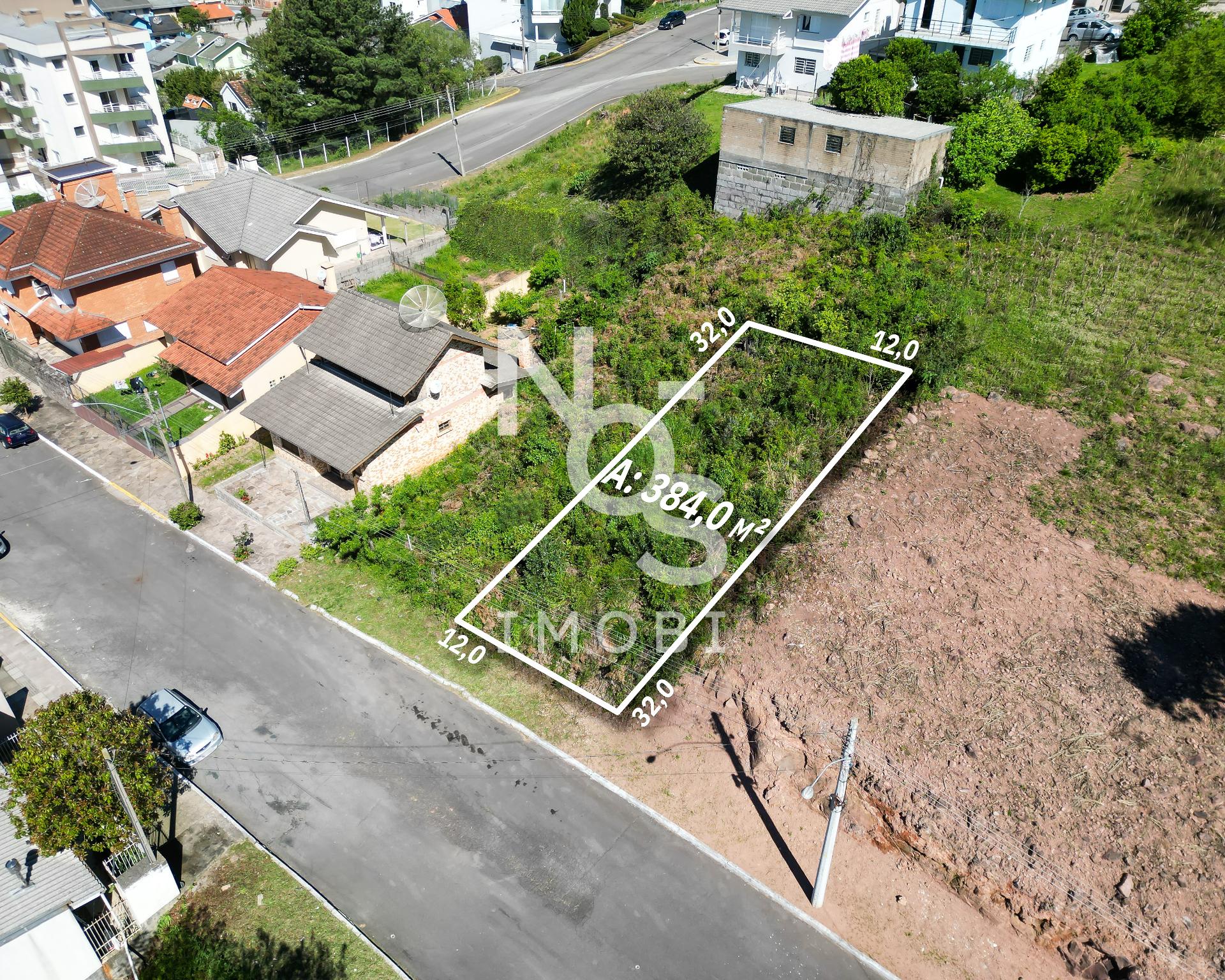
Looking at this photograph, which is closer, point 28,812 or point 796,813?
point 28,812

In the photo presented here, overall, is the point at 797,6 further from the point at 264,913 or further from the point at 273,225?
the point at 264,913

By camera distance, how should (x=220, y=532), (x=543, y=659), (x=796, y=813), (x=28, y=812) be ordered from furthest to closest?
(x=220, y=532)
(x=543, y=659)
(x=796, y=813)
(x=28, y=812)

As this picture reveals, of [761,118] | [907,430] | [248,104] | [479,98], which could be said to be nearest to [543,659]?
[907,430]

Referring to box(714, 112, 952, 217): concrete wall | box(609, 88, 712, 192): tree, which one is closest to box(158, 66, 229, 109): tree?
box(609, 88, 712, 192): tree

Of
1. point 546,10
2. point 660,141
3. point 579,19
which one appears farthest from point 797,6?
point 546,10

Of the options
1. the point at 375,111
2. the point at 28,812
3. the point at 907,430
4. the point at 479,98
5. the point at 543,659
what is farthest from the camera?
the point at 479,98

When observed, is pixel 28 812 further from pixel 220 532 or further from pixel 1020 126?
pixel 1020 126

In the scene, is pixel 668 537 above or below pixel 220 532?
above

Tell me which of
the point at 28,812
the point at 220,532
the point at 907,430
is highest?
the point at 907,430
